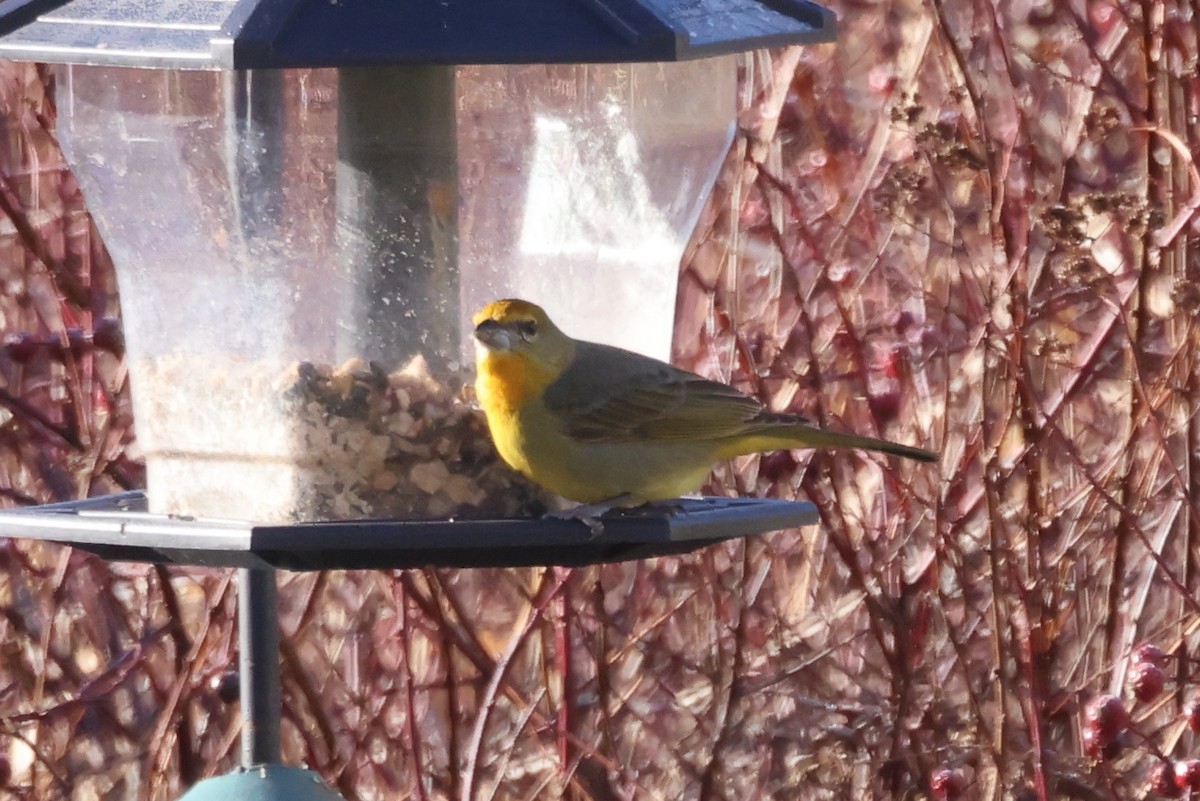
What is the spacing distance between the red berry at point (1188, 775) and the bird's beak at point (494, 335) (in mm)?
2238

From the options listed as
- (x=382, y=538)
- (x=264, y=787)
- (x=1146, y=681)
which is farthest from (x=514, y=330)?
(x=1146, y=681)

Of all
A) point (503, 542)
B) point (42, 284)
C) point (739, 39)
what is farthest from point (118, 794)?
point (739, 39)

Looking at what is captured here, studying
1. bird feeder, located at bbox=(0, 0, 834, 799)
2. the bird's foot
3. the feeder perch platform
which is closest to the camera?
the feeder perch platform

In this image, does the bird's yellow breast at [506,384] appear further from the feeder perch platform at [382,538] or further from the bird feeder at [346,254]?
the feeder perch platform at [382,538]

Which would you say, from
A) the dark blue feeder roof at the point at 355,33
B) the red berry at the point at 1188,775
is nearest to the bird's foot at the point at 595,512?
the dark blue feeder roof at the point at 355,33

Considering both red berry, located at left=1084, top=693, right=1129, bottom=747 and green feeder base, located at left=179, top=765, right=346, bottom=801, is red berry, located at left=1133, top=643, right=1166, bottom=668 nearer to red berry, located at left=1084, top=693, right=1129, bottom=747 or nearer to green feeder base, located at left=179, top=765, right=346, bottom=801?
red berry, located at left=1084, top=693, right=1129, bottom=747

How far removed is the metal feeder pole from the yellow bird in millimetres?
580

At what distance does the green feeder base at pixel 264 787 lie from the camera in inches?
135

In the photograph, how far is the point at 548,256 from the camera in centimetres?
383

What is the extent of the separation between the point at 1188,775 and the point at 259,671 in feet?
8.07

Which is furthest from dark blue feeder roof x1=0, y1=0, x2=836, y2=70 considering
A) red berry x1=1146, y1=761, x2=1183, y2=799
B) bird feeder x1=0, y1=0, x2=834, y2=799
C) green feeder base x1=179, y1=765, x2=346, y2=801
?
red berry x1=1146, y1=761, x2=1183, y2=799

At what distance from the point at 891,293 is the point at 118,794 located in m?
3.50

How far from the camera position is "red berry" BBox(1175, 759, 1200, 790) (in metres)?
4.70

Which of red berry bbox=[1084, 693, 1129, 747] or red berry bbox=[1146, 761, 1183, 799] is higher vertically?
red berry bbox=[1084, 693, 1129, 747]
